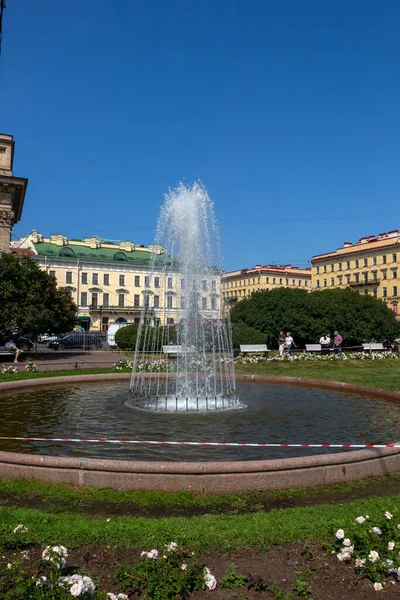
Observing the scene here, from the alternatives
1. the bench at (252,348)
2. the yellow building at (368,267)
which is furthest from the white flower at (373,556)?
the yellow building at (368,267)

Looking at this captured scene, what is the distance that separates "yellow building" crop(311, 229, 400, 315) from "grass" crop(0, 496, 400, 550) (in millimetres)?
81039

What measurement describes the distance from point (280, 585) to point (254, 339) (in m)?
33.2

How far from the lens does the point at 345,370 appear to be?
72.8ft

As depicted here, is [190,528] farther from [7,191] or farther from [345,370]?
[7,191]

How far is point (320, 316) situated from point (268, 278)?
199 ft

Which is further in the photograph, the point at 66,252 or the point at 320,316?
the point at 66,252

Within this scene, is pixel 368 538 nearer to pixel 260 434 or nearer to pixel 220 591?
pixel 220 591

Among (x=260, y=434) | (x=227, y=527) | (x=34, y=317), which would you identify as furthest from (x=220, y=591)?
(x=34, y=317)

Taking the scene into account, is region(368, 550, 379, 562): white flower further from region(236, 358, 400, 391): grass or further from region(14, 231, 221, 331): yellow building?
region(14, 231, 221, 331): yellow building

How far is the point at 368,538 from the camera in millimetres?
4246

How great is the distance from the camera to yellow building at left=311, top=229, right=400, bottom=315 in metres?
81.6

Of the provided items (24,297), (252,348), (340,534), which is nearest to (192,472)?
(340,534)

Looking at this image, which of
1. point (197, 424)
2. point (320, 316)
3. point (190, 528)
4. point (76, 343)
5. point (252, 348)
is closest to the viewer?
point (190, 528)

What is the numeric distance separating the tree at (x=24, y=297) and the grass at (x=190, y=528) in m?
23.6
